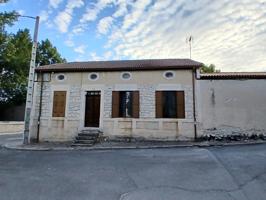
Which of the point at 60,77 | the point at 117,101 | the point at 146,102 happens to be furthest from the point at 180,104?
the point at 60,77

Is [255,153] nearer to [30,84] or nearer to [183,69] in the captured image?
[183,69]

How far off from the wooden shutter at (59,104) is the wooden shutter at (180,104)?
622cm

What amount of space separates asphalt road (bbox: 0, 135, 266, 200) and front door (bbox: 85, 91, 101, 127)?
15.6 ft

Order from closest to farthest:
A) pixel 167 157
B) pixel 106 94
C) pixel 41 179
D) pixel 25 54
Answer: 1. pixel 41 179
2. pixel 167 157
3. pixel 106 94
4. pixel 25 54

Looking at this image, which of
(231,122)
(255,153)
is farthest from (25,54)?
(255,153)

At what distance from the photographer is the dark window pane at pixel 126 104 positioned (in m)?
13.3

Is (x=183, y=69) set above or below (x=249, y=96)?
above

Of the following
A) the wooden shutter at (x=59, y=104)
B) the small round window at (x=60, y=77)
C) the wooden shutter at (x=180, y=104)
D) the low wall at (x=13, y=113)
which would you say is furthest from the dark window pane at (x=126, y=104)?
the low wall at (x=13, y=113)

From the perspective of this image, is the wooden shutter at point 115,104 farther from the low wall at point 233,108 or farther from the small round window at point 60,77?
the low wall at point 233,108

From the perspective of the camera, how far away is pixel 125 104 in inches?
527

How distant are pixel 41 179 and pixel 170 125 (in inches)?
316

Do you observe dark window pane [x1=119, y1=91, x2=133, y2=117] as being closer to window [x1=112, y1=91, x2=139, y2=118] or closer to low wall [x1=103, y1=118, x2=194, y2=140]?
window [x1=112, y1=91, x2=139, y2=118]

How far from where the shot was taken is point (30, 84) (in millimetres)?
12945

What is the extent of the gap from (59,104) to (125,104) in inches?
145
